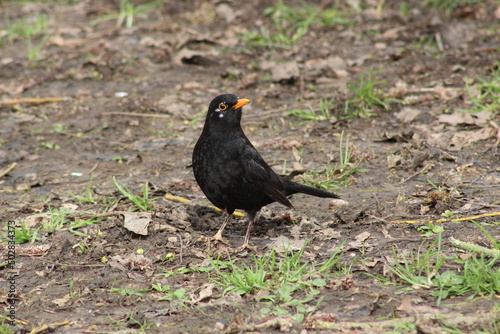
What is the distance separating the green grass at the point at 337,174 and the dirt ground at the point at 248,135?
4cm

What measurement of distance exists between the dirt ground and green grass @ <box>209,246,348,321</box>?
2.6 inches

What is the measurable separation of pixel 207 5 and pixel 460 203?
6741mm

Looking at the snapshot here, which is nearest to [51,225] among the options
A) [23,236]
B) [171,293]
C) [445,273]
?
[23,236]

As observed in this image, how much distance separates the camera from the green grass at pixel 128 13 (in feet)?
34.0

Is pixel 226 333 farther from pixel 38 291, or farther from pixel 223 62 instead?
pixel 223 62

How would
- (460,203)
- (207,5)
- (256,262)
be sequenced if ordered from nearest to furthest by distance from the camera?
(256,262)
(460,203)
(207,5)

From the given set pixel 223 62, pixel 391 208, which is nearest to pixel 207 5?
pixel 223 62

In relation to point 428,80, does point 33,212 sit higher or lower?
lower

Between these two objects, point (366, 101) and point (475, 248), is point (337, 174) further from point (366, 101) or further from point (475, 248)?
point (475, 248)

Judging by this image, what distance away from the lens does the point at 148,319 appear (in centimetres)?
386

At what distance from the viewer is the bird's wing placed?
197 inches

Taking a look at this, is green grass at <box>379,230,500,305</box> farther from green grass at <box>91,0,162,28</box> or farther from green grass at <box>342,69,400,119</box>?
green grass at <box>91,0,162,28</box>

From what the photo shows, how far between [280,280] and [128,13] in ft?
24.8

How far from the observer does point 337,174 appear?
6.06m
